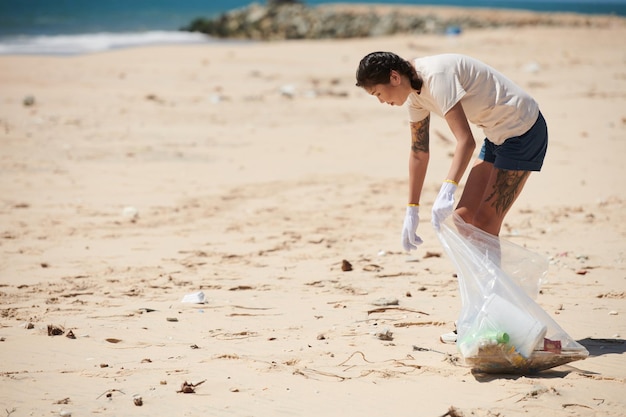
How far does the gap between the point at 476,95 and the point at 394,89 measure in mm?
392

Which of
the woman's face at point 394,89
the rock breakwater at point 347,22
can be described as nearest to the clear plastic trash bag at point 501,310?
the woman's face at point 394,89

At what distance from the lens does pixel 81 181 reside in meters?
7.86

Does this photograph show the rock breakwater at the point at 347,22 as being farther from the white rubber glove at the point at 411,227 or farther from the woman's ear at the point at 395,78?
the woman's ear at the point at 395,78

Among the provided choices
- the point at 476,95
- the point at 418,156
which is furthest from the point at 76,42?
the point at 476,95

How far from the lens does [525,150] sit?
12.3ft

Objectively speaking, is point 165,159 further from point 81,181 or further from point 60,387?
point 60,387

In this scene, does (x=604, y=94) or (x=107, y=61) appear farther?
(x=107, y=61)

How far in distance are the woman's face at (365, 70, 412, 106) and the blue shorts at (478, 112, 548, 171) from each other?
0.58m

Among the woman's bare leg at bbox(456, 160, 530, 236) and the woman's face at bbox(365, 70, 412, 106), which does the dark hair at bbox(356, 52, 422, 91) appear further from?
the woman's bare leg at bbox(456, 160, 530, 236)

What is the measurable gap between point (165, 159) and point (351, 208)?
2.78 metres

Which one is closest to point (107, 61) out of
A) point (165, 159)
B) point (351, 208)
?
point (165, 159)

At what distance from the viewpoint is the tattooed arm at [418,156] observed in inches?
157

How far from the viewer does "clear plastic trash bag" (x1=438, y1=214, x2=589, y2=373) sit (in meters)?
3.46

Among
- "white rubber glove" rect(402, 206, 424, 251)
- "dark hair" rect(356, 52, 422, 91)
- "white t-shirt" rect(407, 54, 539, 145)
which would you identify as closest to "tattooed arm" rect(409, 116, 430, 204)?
"white rubber glove" rect(402, 206, 424, 251)
